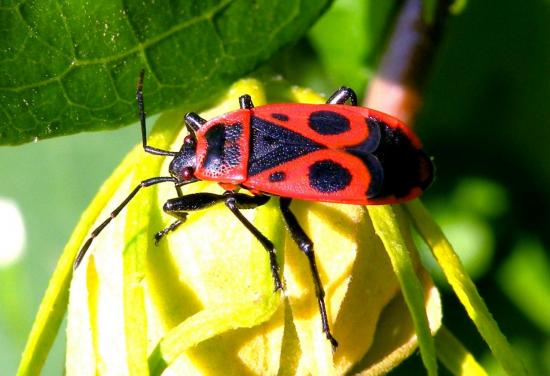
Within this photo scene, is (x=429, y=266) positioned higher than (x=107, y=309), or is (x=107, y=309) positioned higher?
(x=107, y=309)

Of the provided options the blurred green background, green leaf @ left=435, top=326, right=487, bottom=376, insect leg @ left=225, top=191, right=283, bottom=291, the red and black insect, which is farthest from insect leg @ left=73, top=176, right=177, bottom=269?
the blurred green background

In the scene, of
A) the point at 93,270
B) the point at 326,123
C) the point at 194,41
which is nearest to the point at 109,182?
the point at 93,270

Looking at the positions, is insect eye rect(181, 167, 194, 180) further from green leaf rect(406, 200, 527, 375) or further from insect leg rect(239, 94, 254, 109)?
green leaf rect(406, 200, 527, 375)

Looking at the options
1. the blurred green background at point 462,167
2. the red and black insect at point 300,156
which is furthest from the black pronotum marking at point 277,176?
the blurred green background at point 462,167

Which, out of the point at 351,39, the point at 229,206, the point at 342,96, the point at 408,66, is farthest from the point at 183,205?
the point at 351,39

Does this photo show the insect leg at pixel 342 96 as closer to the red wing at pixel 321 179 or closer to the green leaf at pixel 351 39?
the red wing at pixel 321 179

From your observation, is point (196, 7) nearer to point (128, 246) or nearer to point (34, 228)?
point (128, 246)
